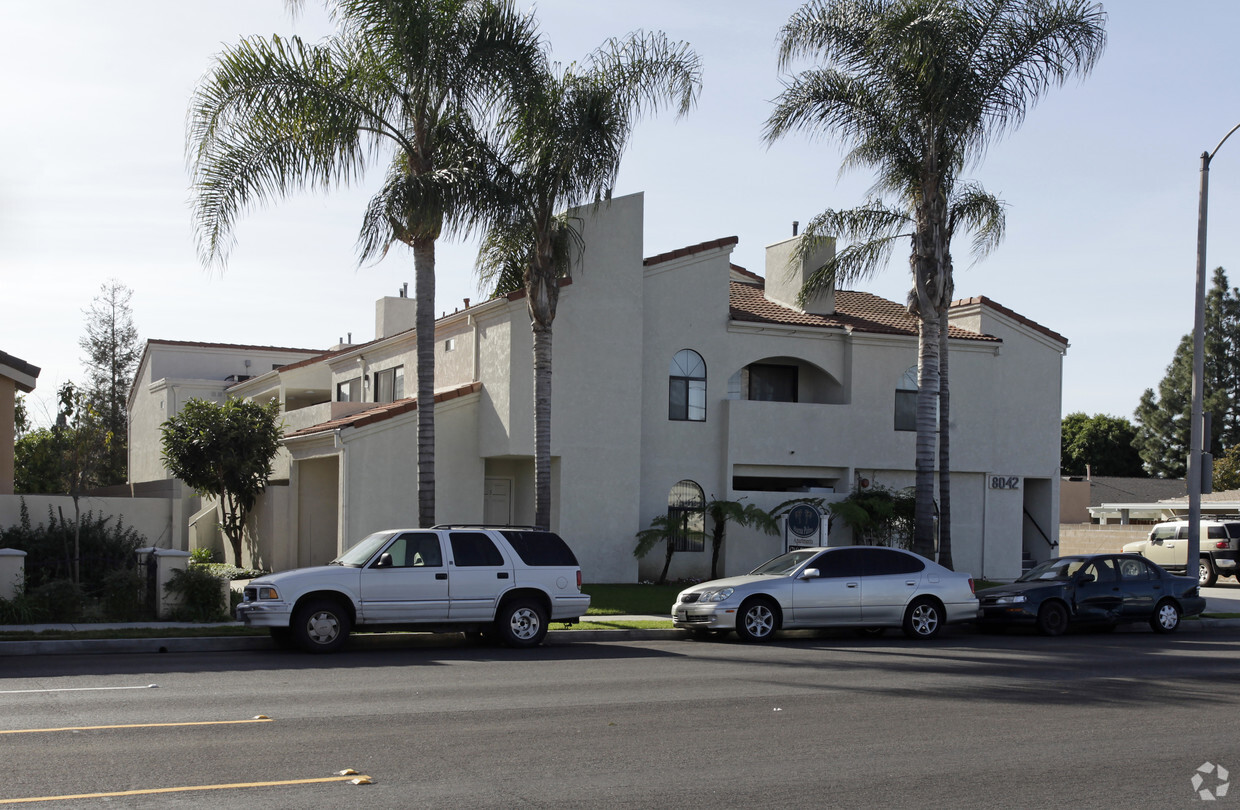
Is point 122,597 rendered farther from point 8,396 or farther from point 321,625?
point 8,396

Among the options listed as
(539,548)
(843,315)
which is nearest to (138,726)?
(539,548)

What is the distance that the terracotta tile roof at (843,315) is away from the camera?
2875 centimetres

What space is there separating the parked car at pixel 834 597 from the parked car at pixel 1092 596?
3.32 feet

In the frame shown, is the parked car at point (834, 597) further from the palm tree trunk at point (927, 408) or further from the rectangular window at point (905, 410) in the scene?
the rectangular window at point (905, 410)

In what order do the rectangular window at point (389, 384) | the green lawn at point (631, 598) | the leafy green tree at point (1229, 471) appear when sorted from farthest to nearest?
the leafy green tree at point (1229, 471) < the rectangular window at point (389, 384) < the green lawn at point (631, 598)

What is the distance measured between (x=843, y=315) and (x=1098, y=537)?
2046 centimetres

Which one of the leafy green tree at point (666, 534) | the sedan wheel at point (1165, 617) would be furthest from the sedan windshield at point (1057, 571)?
the leafy green tree at point (666, 534)

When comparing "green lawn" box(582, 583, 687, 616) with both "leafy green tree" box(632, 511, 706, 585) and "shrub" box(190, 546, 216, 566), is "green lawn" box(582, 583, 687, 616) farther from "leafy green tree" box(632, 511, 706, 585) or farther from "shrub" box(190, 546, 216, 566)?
"shrub" box(190, 546, 216, 566)

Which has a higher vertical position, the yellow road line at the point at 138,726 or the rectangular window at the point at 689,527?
the rectangular window at the point at 689,527

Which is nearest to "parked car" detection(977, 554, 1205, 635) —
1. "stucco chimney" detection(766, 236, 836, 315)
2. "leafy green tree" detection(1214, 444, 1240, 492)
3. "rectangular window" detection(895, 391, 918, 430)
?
"rectangular window" detection(895, 391, 918, 430)

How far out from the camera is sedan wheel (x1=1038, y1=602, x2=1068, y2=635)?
19.2 metres

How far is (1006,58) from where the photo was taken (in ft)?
72.5

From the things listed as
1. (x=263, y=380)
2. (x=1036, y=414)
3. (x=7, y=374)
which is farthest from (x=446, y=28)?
(x=263, y=380)

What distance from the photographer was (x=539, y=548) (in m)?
16.4
